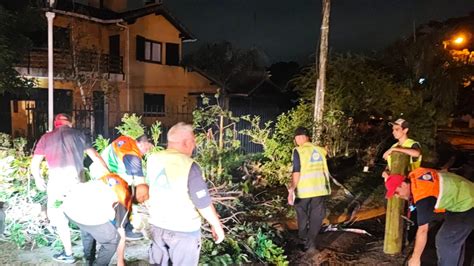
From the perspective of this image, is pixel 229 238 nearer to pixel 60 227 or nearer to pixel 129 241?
pixel 129 241

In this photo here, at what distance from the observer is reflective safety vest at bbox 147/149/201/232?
3478mm

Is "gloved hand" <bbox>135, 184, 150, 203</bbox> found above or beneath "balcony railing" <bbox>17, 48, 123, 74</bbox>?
beneath

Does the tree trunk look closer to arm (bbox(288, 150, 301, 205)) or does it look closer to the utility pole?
arm (bbox(288, 150, 301, 205))

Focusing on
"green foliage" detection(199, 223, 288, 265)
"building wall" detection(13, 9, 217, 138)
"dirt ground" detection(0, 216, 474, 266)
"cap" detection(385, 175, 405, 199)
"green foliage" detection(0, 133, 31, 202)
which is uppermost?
"building wall" detection(13, 9, 217, 138)

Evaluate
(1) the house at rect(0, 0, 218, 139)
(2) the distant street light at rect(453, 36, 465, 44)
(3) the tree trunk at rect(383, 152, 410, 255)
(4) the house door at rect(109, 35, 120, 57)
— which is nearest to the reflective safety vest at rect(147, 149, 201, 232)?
(3) the tree trunk at rect(383, 152, 410, 255)

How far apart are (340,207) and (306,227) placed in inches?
107

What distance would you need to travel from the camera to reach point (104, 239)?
3998 millimetres

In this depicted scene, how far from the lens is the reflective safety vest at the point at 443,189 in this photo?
414 cm

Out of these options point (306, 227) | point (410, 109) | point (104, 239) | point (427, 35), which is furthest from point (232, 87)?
point (104, 239)

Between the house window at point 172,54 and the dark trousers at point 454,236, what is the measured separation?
19862 millimetres

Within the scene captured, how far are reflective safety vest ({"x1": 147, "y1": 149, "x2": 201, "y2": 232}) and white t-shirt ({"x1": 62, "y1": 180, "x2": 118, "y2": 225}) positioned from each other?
1.70 feet

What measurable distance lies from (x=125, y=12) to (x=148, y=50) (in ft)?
6.78

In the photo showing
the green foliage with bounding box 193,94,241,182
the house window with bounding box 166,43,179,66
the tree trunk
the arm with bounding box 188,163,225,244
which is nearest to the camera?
the arm with bounding box 188,163,225,244

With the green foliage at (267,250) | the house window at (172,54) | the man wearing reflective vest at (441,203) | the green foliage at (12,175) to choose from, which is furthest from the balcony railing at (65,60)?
the man wearing reflective vest at (441,203)
